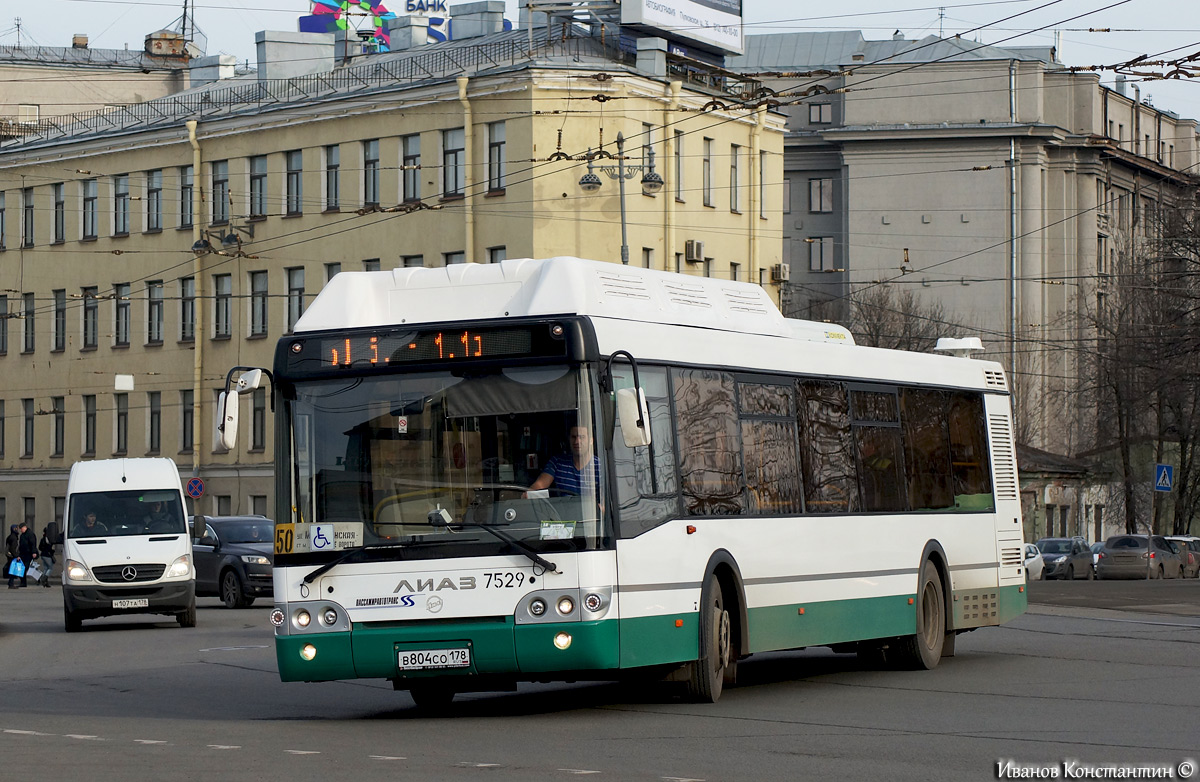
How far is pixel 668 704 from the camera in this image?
14.2 m

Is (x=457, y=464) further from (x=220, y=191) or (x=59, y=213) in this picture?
(x=59, y=213)

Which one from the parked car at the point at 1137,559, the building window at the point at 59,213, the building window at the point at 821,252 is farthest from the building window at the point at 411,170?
the building window at the point at 821,252

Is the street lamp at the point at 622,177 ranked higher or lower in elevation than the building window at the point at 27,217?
lower

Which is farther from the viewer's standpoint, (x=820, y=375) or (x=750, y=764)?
(x=820, y=375)

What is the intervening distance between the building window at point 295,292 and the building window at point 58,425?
445 inches

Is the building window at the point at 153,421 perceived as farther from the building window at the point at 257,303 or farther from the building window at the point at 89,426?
the building window at the point at 257,303

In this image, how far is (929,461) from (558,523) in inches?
241

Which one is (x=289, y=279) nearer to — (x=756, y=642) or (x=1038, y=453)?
(x=1038, y=453)

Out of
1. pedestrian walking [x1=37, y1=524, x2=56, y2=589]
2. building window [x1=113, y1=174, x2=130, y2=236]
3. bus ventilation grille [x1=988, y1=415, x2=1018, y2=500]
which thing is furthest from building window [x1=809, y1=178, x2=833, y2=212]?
bus ventilation grille [x1=988, y1=415, x2=1018, y2=500]

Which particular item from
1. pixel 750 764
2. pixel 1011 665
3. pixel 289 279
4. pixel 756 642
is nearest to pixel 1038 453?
pixel 289 279

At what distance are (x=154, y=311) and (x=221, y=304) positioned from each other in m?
3.07

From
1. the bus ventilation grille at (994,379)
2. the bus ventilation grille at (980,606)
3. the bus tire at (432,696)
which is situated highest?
the bus ventilation grille at (994,379)

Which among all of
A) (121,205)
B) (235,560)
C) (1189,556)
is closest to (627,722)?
(235,560)

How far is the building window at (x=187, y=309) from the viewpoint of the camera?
60906mm
